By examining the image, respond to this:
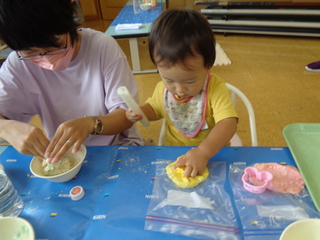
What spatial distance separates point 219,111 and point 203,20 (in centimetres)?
31

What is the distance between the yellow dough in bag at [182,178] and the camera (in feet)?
2.12

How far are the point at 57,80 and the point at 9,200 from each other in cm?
49

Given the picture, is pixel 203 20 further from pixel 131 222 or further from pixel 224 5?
pixel 224 5

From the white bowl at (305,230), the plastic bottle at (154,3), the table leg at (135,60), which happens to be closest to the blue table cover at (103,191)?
the white bowl at (305,230)

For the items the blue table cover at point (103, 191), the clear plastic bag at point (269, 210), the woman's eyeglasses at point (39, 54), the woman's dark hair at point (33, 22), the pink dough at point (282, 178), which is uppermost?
the woman's dark hair at point (33, 22)

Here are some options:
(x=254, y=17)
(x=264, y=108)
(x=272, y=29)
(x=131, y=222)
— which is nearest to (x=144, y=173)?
(x=131, y=222)

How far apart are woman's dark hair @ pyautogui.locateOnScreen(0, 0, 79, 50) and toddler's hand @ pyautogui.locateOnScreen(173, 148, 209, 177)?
0.53m

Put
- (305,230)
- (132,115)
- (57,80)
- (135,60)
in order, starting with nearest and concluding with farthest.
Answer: (305,230), (132,115), (57,80), (135,60)

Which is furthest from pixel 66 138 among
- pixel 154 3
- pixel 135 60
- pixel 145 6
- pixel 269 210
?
pixel 154 3

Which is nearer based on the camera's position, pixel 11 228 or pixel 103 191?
pixel 11 228

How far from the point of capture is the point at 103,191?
0.68 metres

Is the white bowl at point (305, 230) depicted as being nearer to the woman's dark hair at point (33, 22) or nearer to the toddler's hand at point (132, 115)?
the toddler's hand at point (132, 115)

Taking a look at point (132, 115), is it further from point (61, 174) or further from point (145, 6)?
point (145, 6)

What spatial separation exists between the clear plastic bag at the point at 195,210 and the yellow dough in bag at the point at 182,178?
1 centimetres
